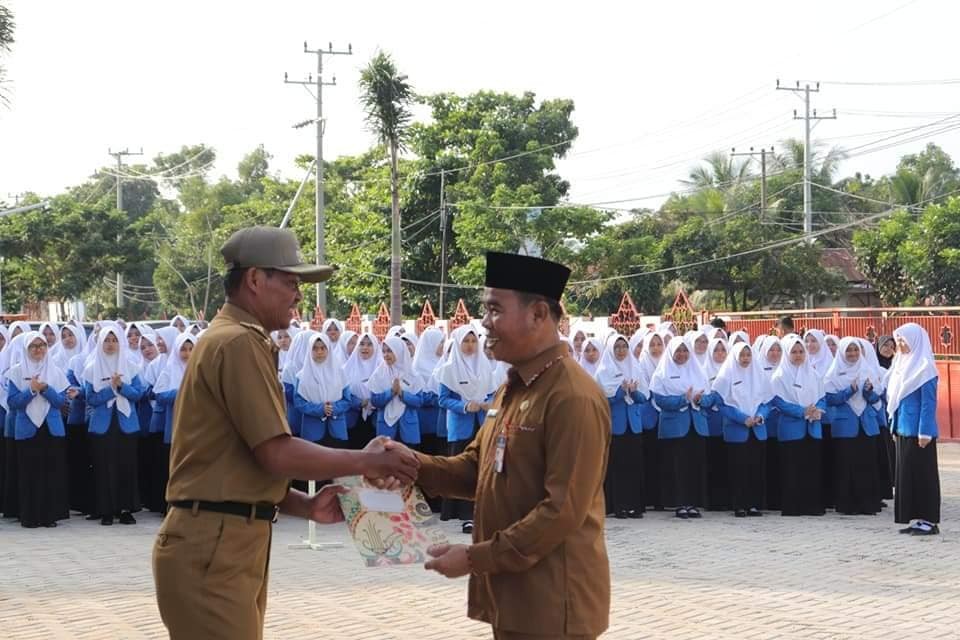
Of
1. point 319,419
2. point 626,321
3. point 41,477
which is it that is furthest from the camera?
point 626,321

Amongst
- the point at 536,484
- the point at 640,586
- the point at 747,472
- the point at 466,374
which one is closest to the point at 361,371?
the point at 466,374

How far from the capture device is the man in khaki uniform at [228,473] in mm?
3975

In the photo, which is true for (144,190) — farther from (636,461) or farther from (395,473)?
(395,473)

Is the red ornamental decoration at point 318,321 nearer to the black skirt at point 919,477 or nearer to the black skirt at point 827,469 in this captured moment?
the black skirt at point 827,469

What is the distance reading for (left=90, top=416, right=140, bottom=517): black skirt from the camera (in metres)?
13.0

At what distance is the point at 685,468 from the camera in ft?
44.8

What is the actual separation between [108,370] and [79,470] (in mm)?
1344

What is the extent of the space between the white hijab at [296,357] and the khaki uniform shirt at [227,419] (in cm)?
967

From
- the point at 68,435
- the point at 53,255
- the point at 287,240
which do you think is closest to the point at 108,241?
the point at 53,255

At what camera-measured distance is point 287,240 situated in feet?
14.0

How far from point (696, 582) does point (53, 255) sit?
134 ft

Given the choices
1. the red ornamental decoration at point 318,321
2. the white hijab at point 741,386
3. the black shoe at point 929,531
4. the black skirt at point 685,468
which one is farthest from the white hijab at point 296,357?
the red ornamental decoration at point 318,321

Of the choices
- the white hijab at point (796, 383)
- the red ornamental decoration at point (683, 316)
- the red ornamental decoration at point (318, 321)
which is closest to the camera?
the white hijab at point (796, 383)

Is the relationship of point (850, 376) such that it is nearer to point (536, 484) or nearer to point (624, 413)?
point (624, 413)
